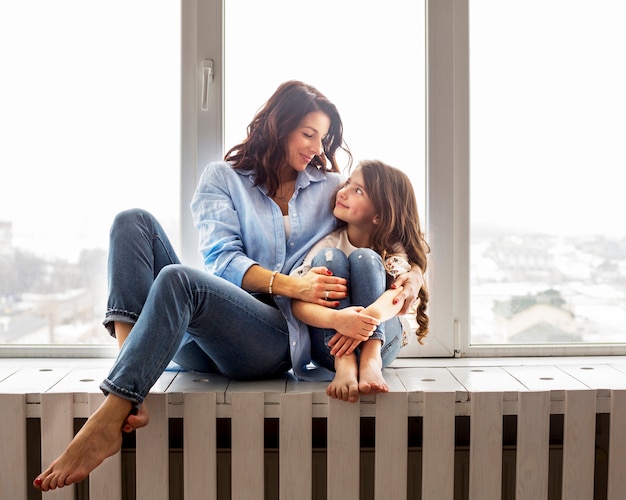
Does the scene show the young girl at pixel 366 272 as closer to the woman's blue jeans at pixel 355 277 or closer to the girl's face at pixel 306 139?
the woman's blue jeans at pixel 355 277

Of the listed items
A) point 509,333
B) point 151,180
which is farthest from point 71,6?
point 509,333

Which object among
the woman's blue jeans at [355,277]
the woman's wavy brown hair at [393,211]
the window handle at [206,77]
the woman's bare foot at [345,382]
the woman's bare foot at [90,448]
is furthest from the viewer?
the window handle at [206,77]

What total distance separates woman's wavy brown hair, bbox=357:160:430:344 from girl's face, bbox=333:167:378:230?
0.01 metres

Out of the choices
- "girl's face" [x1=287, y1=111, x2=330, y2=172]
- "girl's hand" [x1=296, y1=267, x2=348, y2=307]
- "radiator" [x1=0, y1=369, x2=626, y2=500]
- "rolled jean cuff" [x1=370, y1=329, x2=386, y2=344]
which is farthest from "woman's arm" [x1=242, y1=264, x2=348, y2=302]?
"girl's face" [x1=287, y1=111, x2=330, y2=172]

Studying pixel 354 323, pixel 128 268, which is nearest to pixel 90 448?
pixel 128 268

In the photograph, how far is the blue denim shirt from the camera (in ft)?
5.62

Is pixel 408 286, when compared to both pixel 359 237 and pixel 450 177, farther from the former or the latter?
pixel 450 177

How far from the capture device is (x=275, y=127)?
5.96ft

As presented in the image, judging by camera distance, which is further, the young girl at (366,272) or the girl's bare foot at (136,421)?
the young girl at (366,272)

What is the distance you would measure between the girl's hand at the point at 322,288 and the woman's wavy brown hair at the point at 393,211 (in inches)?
7.7

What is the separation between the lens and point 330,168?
75.3 inches

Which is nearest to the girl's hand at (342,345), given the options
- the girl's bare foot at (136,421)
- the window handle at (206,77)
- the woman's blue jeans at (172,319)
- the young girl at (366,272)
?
the young girl at (366,272)

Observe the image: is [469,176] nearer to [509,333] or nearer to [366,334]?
[509,333]

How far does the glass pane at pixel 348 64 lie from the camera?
195 centimetres
